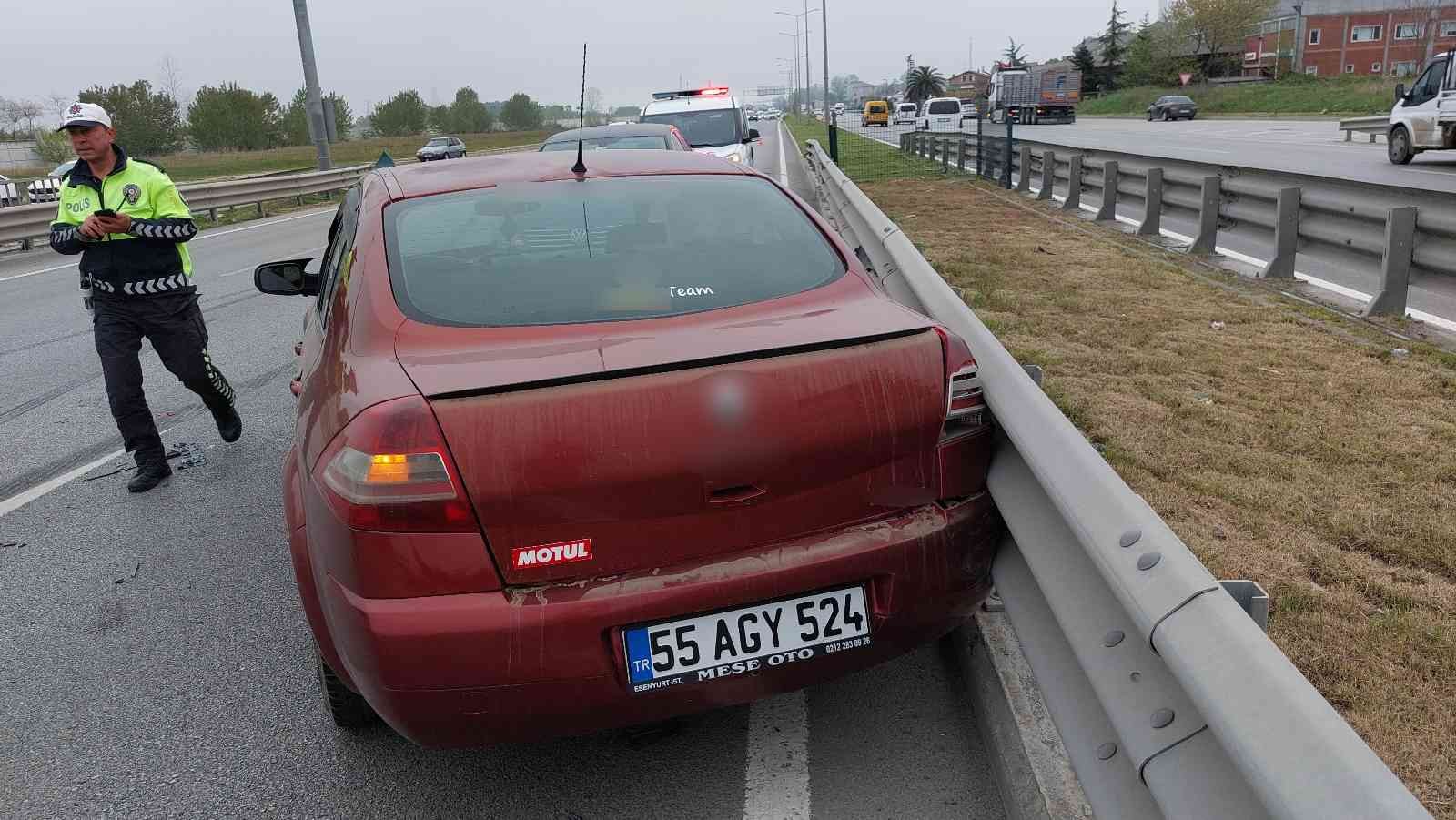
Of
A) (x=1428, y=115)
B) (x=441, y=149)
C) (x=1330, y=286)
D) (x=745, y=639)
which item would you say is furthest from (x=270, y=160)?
(x=745, y=639)

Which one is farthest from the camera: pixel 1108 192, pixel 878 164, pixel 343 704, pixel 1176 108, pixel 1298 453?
pixel 1176 108

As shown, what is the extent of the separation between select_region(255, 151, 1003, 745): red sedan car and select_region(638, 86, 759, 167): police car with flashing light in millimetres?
15602

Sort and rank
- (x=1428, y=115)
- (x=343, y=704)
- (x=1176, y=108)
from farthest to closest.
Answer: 1. (x=1176, y=108)
2. (x=1428, y=115)
3. (x=343, y=704)

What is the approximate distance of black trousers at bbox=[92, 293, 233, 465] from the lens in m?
5.79

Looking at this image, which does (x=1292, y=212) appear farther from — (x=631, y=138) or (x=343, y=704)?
(x=343, y=704)

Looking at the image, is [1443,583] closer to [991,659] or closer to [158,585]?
[991,659]

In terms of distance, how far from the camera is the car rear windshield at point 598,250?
3166 mm

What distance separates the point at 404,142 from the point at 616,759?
72.4 meters

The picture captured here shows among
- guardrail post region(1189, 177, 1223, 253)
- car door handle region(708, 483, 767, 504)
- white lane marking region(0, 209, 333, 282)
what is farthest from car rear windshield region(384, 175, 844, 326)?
white lane marking region(0, 209, 333, 282)

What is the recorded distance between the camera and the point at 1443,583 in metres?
3.61

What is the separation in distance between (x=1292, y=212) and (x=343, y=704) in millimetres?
8215

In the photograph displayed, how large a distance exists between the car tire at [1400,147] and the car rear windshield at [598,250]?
21.2 metres

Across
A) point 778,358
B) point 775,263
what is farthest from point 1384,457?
point 778,358

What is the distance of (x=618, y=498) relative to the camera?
2584 mm
